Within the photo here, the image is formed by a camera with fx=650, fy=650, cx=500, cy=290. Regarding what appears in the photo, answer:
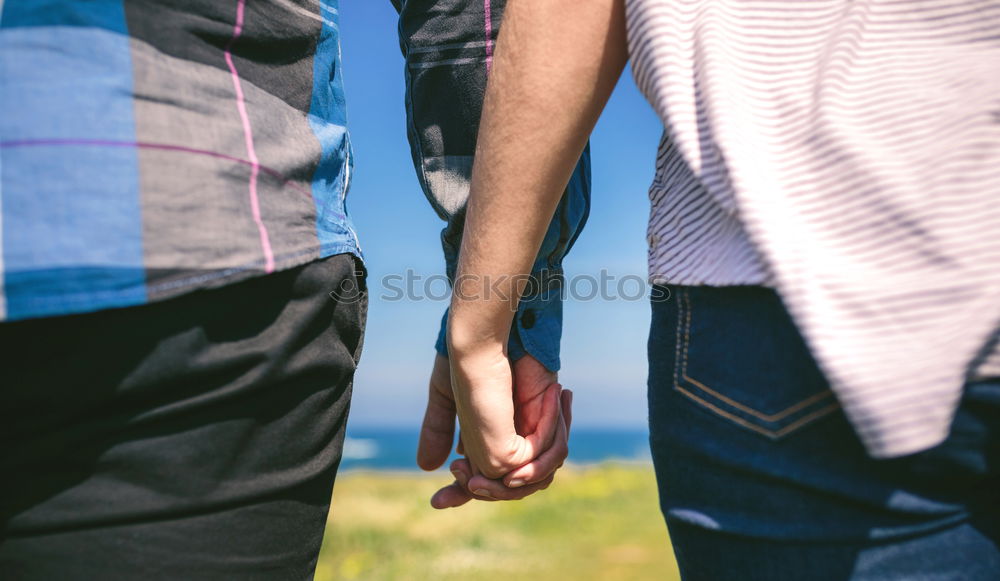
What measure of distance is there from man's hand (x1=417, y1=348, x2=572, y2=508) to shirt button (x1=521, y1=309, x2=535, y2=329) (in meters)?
0.08

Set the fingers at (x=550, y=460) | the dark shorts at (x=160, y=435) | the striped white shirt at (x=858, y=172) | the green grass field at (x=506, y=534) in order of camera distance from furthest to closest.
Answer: the green grass field at (x=506, y=534) → the fingers at (x=550, y=460) → the dark shorts at (x=160, y=435) → the striped white shirt at (x=858, y=172)

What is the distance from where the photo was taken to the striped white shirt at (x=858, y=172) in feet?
2.11

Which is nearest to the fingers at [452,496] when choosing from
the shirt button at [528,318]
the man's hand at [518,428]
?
the man's hand at [518,428]

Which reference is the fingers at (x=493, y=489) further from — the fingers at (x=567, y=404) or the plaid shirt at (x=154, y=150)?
the plaid shirt at (x=154, y=150)

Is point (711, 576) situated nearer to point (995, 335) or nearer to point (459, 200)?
point (995, 335)

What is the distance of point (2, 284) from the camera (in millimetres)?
711

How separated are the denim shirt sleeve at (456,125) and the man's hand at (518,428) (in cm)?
5

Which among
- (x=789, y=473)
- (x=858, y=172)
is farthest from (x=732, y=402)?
(x=858, y=172)

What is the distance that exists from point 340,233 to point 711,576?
2.45 feet

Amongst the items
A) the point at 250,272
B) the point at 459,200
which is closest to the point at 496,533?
the point at 459,200

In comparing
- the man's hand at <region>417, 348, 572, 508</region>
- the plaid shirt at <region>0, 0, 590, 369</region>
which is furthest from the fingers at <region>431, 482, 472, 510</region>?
the plaid shirt at <region>0, 0, 590, 369</region>

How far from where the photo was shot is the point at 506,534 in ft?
36.1

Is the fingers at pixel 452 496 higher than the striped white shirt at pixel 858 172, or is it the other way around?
the striped white shirt at pixel 858 172

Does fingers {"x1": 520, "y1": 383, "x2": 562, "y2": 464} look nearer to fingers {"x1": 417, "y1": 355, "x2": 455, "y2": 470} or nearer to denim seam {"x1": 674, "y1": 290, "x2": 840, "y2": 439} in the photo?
fingers {"x1": 417, "y1": 355, "x2": 455, "y2": 470}
